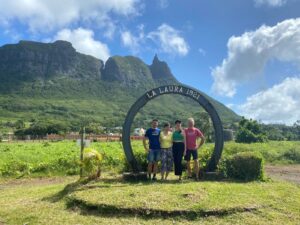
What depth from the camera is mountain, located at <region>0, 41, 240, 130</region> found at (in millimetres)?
146125

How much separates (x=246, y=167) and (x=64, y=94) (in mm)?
166474

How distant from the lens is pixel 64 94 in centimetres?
17525

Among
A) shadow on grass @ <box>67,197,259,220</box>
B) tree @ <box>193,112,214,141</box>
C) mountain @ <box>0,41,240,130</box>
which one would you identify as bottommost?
shadow on grass @ <box>67,197,259,220</box>

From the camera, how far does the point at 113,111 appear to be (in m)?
157

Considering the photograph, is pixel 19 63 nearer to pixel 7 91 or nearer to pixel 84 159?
pixel 7 91

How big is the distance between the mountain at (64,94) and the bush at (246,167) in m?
113

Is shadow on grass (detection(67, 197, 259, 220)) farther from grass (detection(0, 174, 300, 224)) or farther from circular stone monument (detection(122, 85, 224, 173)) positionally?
circular stone monument (detection(122, 85, 224, 173))

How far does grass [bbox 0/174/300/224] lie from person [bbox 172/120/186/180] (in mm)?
1696

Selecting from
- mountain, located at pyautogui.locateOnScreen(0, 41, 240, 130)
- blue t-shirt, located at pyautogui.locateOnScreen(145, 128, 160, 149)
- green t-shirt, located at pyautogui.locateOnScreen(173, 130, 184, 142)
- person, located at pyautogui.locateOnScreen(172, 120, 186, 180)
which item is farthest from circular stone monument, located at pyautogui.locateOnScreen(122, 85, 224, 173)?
mountain, located at pyautogui.locateOnScreen(0, 41, 240, 130)

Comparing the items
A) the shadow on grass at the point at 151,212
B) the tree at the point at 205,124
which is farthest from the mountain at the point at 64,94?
the shadow on grass at the point at 151,212

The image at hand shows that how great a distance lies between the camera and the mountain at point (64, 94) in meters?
146

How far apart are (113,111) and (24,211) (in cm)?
14687

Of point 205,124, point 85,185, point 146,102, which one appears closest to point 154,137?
point 146,102

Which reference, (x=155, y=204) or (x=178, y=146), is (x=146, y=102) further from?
(x=155, y=204)
